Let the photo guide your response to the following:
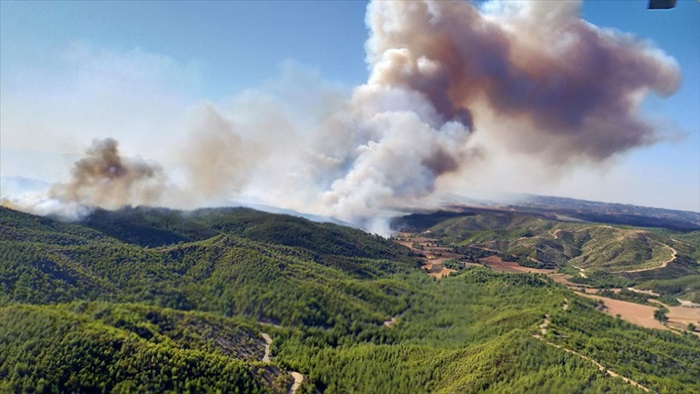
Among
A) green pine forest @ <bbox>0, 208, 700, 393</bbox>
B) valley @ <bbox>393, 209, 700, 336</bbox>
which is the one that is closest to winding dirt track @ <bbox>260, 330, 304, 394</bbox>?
green pine forest @ <bbox>0, 208, 700, 393</bbox>

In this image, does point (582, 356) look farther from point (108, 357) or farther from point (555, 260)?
point (555, 260)

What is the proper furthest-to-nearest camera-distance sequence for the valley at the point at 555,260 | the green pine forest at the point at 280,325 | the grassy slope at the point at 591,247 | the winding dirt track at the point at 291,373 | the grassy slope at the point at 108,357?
the grassy slope at the point at 591,247 < the valley at the point at 555,260 < the winding dirt track at the point at 291,373 < the green pine forest at the point at 280,325 < the grassy slope at the point at 108,357

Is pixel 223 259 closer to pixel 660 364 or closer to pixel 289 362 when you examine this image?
pixel 289 362

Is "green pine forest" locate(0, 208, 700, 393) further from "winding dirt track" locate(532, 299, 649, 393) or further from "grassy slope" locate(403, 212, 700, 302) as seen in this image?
"grassy slope" locate(403, 212, 700, 302)

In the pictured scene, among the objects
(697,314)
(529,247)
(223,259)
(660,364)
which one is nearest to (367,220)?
(529,247)

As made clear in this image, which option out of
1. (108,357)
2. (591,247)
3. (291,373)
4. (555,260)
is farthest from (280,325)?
(591,247)

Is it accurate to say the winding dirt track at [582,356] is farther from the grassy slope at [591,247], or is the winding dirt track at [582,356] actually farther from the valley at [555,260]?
the grassy slope at [591,247]

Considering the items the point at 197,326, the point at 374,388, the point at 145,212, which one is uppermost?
the point at 145,212

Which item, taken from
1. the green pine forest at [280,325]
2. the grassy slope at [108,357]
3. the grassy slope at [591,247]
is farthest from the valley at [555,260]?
the grassy slope at [108,357]

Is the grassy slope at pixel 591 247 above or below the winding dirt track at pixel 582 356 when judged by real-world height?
above
